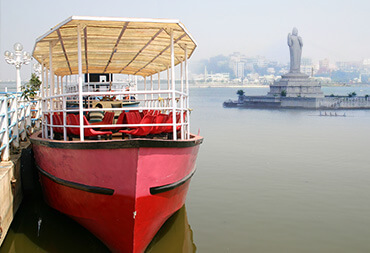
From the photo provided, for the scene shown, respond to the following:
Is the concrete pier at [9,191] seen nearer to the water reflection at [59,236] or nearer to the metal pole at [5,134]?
the metal pole at [5,134]

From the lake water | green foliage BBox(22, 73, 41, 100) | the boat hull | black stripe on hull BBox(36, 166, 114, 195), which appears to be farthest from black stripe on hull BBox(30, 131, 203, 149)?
green foliage BBox(22, 73, 41, 100)

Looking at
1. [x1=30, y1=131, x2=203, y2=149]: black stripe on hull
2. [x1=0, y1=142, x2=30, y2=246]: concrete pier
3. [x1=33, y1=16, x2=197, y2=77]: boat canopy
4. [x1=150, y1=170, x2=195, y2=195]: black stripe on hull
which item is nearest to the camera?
[x1=30, y1=131, x2=203, y2=149]: black stripe on hull

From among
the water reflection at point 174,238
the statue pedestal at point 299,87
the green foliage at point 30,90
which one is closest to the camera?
the water reflection at point 174,238

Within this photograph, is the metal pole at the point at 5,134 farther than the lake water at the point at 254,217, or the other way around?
the metal pole at the point at 5,134

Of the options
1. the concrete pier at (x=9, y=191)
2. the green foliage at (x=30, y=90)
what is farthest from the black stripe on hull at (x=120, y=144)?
the green foliage at (x=30, y=90)

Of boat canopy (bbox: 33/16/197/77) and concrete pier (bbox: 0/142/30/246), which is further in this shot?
concrete pier (bbox: 0/142/30/246)

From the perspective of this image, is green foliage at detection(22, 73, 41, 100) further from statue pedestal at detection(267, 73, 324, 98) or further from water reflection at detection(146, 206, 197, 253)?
statue pedestal at detection(267, 73, 324, 98)

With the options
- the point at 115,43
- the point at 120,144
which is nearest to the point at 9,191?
the point at 120,144

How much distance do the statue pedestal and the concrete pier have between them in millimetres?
72714

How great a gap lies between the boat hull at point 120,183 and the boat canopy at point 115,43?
1.98 meters

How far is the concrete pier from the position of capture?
751 cm

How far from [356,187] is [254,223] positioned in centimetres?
505

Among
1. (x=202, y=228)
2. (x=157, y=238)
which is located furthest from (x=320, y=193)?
(x=157, y=238)

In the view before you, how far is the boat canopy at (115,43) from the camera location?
7.35 metres
